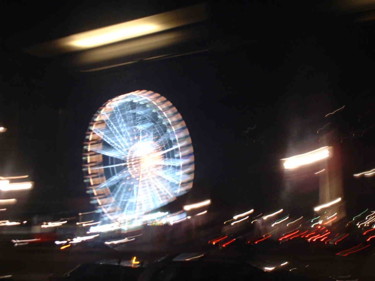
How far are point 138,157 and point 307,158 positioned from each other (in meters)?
2.46

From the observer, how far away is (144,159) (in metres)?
7.01

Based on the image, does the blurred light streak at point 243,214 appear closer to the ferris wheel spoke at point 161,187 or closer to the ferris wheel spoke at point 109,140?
the ferris wheel spoke at point 161,187

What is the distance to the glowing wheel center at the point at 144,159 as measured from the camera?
6.91m

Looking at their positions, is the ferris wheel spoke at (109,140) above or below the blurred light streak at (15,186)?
below

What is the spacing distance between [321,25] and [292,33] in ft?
1.45

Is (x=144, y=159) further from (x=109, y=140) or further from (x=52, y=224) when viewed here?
(x=52, y=224)

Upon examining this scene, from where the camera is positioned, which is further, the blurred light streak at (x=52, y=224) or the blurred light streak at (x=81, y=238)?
the blurred light streak at (x=52, y=224)

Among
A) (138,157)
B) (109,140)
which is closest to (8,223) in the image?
(109,140)

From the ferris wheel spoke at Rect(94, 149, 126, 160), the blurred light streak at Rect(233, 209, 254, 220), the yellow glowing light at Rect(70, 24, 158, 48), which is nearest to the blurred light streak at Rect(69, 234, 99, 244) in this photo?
the ferris wheel spoke at Rect(94, 149, 126, 160)

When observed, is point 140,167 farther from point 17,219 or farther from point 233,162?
point 17,219

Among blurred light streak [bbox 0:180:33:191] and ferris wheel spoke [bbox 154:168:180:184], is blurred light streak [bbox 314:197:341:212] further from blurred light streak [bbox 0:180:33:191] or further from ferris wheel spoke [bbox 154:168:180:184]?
blurred light streak [bbox 0:180:33:191]

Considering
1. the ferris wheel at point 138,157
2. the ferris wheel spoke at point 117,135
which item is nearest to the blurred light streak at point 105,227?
the ferris wheel at point 138,157

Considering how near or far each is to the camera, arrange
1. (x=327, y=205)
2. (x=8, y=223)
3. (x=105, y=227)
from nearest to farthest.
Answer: (x=327, y=205), (x=105, y=227), (x=8, y=223)

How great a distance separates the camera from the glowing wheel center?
6.91 m
